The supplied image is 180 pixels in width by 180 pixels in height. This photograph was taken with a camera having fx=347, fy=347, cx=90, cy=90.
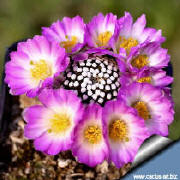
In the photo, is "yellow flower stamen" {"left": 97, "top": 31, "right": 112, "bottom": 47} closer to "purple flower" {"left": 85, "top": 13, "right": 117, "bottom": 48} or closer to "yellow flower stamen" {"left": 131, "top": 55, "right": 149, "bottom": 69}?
"purple flower" {"left": 85, "top": 13, "right": 117, "bottom": 48}

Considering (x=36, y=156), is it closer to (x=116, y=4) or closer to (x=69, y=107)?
(x=69, y=107)

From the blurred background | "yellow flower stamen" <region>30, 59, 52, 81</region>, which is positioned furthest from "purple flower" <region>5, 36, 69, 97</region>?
the blurred background

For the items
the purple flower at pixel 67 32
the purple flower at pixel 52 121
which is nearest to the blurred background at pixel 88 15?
the purple flower at pixel 67 32

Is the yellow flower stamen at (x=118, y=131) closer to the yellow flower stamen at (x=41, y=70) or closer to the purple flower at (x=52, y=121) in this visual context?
the purple flower at (x=52, y=121)

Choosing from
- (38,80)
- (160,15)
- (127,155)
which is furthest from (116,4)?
(127,155)

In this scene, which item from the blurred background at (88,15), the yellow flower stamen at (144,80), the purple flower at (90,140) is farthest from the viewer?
the blurred background at (88,15)

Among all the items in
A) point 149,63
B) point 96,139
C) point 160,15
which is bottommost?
point 96,139
